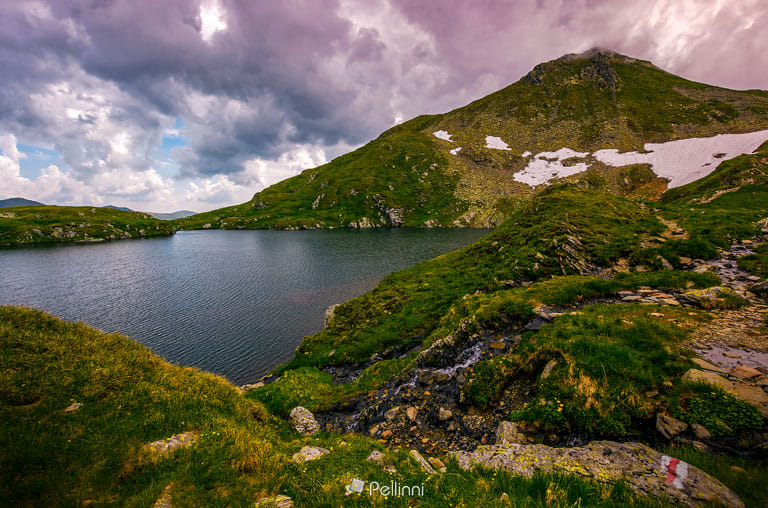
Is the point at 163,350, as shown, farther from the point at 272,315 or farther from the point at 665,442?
the point at 665,442

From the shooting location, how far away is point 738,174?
193ft

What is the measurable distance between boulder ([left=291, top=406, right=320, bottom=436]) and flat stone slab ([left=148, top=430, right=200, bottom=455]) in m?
5.50

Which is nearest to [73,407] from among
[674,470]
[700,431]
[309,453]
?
[309,453]

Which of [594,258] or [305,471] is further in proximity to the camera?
[594,258]

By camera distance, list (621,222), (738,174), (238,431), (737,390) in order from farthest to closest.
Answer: (738,174), (621,222), (238,431), (737,390)

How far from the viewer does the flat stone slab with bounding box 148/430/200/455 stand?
7233 millimetres

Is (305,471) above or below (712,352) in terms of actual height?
below

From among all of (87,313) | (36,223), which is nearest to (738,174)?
(87,313)

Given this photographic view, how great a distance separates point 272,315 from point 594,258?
3947 cm

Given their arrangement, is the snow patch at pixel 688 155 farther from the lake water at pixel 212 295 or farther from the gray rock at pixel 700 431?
the gray rock at pixel 700 431

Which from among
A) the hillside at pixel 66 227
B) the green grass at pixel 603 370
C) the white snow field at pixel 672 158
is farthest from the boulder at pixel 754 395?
the hillside at pixel 66 227

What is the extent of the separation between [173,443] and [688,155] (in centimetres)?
22218

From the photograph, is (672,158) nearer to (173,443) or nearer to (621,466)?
(621,466)

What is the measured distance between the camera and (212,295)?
49.8 meters
